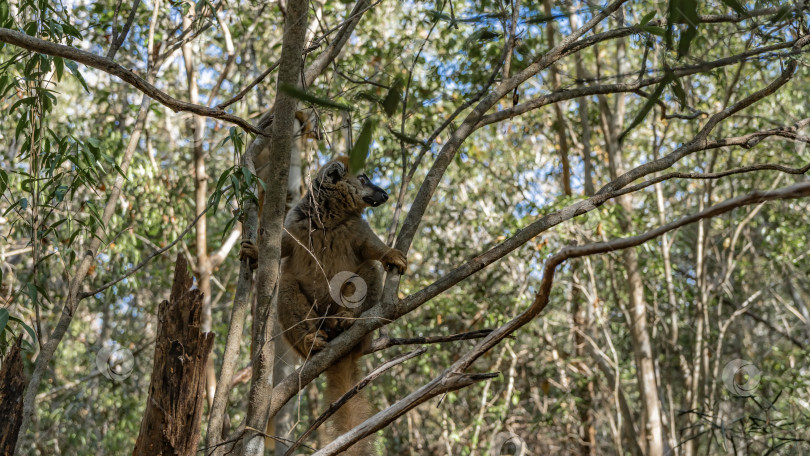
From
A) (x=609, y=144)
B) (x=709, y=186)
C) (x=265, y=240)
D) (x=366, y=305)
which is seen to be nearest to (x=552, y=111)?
(x=609, y=144)

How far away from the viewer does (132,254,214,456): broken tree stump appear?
2816 mm

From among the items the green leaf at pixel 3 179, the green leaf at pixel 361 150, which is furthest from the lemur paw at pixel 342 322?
the green leaf at pixel 361 150

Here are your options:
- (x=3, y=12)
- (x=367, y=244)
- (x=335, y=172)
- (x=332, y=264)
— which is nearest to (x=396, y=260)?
(x=367, y=244)

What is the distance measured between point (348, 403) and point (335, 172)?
6.77ft

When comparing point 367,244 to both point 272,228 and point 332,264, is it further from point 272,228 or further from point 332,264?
point 272,228

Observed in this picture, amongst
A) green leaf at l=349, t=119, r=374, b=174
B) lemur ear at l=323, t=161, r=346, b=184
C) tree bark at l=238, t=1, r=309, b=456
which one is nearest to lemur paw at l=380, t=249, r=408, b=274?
tree bark at l=238, t=1, r=309, b=456

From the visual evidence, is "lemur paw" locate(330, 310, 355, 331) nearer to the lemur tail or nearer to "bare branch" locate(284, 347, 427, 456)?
the lemur tail

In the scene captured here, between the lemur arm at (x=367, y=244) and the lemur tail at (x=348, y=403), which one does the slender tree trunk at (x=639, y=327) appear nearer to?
the lemur arm at (x=367, y=244)

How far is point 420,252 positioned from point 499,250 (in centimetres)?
915

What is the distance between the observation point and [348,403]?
4.38m

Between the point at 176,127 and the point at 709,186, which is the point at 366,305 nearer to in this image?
the point at 709,186

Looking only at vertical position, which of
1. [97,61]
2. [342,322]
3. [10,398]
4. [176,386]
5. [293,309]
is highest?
[293,309]

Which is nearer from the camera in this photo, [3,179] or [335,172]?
[3,179]

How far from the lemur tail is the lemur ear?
1.57 m
